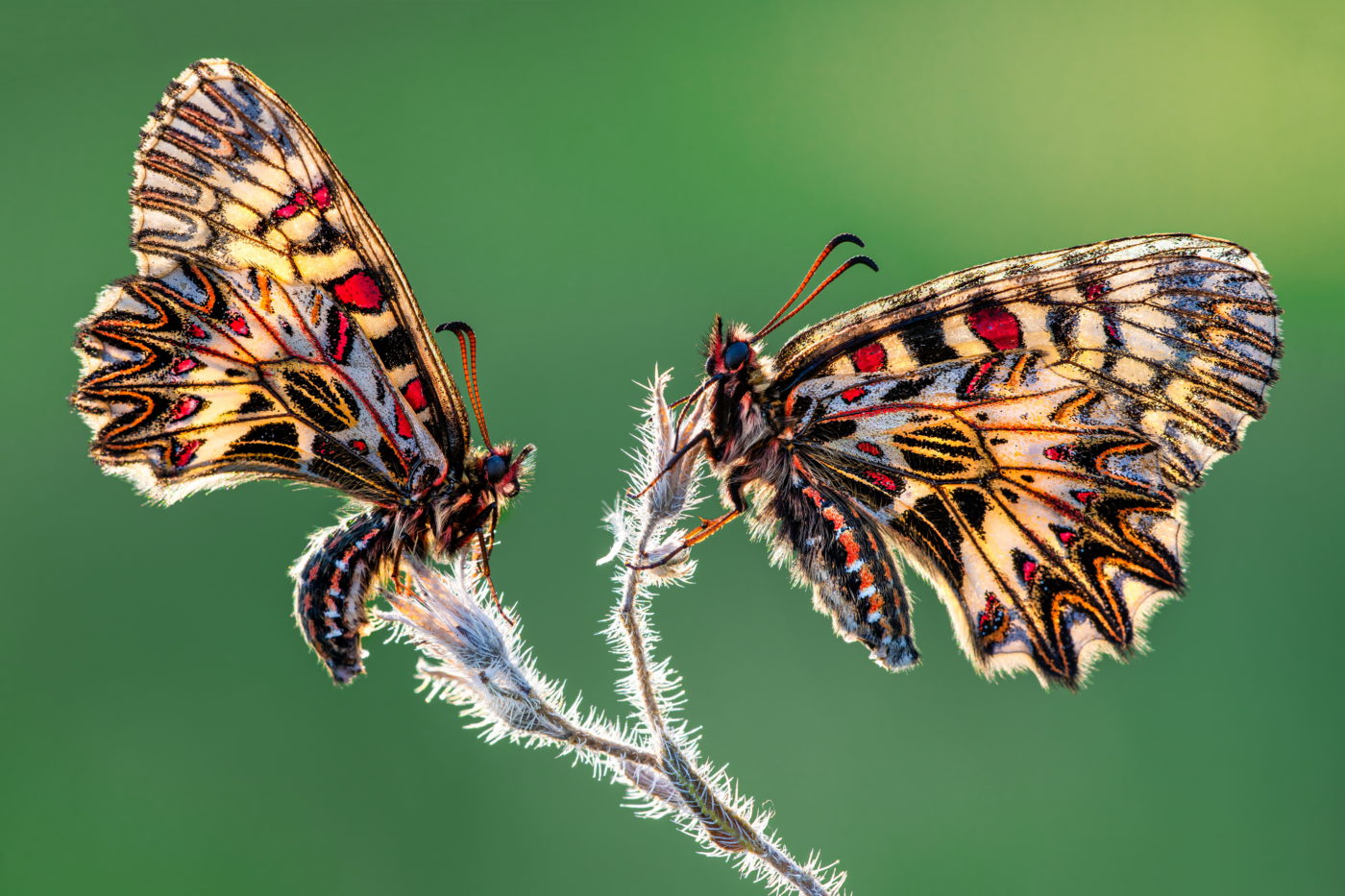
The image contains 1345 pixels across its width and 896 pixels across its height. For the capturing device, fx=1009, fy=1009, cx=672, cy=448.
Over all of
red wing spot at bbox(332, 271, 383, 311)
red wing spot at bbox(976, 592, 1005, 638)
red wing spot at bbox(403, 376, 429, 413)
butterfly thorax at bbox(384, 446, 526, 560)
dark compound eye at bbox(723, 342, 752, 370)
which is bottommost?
butterfly thorax at bbox(384, 446, 526, 560)

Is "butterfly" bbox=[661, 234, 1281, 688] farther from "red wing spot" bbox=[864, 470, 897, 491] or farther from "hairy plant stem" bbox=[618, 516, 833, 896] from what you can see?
"hairy plant stem" bbox=[618, 516, 833, 896]

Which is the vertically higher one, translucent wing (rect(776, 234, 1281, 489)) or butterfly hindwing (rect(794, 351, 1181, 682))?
translucent wing (rect(776, 234, 1281, 489))

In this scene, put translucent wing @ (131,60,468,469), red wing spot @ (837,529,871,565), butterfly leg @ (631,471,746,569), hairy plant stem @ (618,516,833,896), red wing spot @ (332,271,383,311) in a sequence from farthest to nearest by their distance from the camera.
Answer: red wing spot @ (837,529,871,565), red wing spot @ (332,271,383,311), translucent wing @ (131,60,468,469), butterfly leg @ (631,471,746,569), hairy plant stem @ (618,516,833,896)

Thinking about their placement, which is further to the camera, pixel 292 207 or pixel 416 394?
pixel 416 394

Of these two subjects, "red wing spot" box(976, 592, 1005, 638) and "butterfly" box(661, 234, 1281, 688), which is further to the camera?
"red wing spot" box(976, 592, 1005, 638)

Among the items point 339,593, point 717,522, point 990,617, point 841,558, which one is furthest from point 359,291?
point 990,617

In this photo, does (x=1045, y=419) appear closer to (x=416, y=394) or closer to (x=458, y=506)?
(x=458, y=506)

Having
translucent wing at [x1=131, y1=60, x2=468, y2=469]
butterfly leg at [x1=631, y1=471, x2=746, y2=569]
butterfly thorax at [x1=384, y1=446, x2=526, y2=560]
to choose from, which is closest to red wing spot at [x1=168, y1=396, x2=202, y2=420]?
translucent wing at [x1=131, y1=60, x2=468, y2=469]

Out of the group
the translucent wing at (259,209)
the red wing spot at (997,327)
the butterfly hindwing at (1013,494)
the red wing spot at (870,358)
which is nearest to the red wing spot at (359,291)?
the translucent wing at (259,209)
